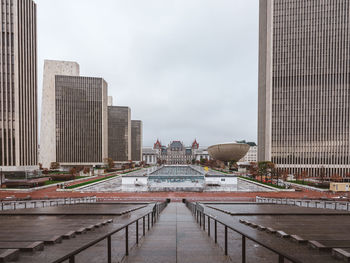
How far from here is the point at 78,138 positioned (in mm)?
93500

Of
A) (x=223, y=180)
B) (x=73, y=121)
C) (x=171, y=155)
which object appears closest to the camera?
(x=223, y=180)

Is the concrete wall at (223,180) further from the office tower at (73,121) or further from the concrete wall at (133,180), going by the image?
the office tower at (73,121)

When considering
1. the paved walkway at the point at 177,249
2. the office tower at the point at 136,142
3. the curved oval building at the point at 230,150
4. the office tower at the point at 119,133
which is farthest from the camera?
the office tower at the point at 136,142

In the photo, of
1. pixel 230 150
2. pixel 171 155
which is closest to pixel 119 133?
pixel 171 155

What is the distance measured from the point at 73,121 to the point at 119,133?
30.9 m

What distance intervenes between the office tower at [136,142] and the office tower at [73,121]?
44802 millimetres

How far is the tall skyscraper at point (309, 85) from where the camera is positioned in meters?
70.4

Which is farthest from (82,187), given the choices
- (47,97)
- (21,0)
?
(47,97)

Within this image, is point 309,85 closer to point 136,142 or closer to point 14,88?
point 14,88

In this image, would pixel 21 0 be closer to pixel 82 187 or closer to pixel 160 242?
pixel 82 187

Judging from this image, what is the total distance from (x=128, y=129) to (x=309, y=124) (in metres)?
99.6

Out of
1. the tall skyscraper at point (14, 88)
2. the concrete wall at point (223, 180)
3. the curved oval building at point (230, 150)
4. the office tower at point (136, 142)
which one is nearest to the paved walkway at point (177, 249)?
the concrete wall at point (223, 180)

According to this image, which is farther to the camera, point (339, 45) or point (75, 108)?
point (75, 108)

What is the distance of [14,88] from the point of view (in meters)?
52.2
